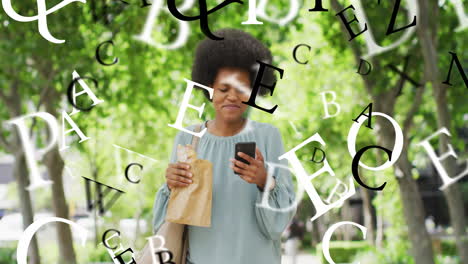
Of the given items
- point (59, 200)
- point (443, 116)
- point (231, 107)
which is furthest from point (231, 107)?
point (59, 200)

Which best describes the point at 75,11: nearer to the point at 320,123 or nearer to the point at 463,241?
the point at 463,241

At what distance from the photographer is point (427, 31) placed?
6156 millimetres

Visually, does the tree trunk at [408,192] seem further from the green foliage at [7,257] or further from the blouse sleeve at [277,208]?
the green foliage at [7,257]

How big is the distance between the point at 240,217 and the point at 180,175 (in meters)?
0.30

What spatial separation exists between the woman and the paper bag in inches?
1.2

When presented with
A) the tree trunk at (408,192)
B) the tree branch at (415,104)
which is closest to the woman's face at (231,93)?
the tree trunk at (408,192)

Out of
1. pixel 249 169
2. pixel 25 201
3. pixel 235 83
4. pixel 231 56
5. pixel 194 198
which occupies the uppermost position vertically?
pixel 231 56

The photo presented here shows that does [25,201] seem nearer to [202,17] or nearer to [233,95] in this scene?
[202,17]

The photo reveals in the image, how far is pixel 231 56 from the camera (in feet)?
→ 8.74

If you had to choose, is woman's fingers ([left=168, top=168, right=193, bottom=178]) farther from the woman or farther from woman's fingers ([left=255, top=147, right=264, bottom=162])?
woman's fingers ([left=255, top=147, right=264, bottom=162])

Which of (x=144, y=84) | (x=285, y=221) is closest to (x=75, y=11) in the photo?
(x=144, y=84)

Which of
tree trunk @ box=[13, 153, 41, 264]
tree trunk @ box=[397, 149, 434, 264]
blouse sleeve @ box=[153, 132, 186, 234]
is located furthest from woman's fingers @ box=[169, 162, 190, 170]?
tree trunk @ box=[13, 153, 41, 264]

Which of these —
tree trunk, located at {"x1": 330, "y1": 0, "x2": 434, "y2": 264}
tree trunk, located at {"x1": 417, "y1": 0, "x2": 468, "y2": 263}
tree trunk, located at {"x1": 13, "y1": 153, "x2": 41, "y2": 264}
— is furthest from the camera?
tree trunk, located at {"x1": 13, "y1": 153, "x2": 41, "y2": 264}

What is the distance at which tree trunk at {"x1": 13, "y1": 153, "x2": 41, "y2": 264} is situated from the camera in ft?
24.8
